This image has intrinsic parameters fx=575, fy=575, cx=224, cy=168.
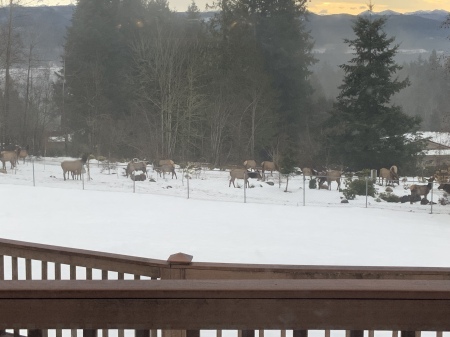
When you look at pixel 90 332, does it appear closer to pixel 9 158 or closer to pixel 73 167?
pixel 73 167

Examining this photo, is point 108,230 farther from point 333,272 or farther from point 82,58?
point 82,58

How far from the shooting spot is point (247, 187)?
588 inches

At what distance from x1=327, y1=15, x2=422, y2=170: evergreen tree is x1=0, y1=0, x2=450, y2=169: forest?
0.06 m

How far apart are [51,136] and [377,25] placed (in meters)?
13.6

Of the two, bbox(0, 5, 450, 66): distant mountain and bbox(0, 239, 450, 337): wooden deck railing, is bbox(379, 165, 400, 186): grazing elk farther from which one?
bbox(0, 239, 450, 337): wooden deck railing

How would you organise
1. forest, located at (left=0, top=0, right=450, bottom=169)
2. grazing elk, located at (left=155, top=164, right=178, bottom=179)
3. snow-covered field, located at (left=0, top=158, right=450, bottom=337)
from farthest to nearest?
forest, located at (left=0, top=0, right=450, bottom=169), grazing elk, located at (left=155, top=164, right=178, bottom=179), snow-covered field, located at (left=0, top=158, right=450, bottom=337)

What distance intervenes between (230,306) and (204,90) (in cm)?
2144

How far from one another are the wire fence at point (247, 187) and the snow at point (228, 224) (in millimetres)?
72

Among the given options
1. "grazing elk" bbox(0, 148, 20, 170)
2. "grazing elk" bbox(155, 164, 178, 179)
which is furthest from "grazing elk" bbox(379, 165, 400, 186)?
"grazing elk" bbox(0, 148, 20, 170)

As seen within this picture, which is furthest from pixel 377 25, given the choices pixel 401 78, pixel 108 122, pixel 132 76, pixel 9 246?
pixel 9 246

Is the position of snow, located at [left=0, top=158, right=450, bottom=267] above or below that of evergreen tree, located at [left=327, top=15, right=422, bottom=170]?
below

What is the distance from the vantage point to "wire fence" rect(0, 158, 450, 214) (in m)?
13.2

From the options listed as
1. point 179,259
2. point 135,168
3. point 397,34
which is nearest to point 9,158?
point 135,168

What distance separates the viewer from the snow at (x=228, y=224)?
7633mm
